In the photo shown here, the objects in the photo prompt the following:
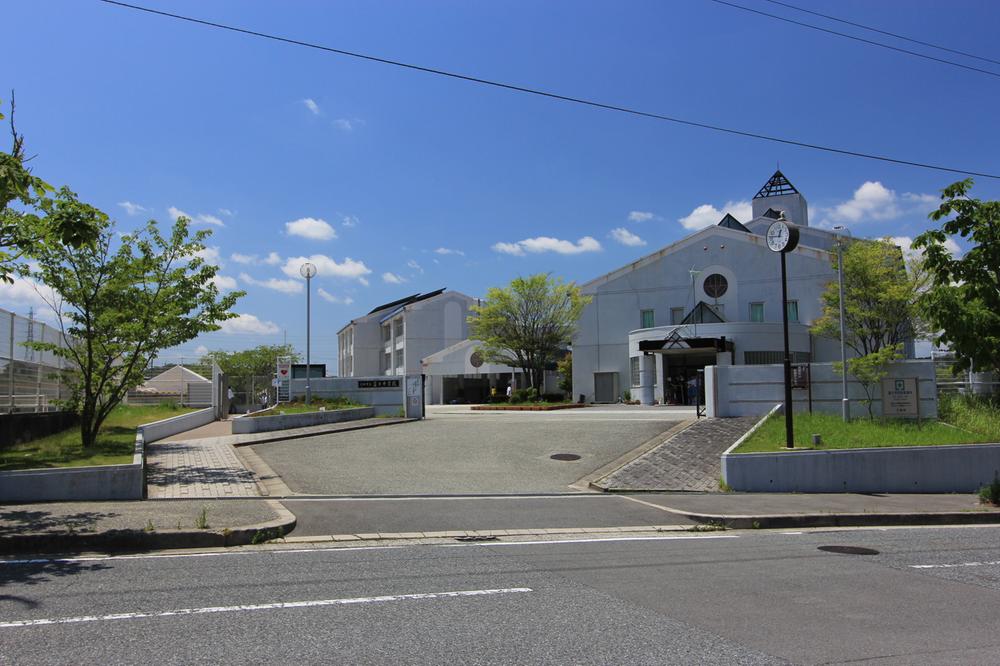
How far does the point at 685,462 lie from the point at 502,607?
489 inches

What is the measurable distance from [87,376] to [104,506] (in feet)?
22.9

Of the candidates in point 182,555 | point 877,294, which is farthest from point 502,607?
point 877,294

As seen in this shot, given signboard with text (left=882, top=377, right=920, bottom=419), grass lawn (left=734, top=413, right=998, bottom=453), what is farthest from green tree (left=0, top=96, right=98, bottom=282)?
signboard with text (left=882, top=377, right=920, bottom=419)

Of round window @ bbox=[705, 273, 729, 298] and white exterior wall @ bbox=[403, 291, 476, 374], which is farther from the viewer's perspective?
white exterior wall @ bbox=[403, 291, 476, 374]

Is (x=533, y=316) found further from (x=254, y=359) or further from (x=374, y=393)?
(x=254, y=359)

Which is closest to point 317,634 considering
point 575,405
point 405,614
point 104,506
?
point 405,614

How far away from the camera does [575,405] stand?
133 ft

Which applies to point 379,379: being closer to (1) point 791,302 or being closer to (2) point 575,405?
(2) point 575,405

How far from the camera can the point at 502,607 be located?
628cm

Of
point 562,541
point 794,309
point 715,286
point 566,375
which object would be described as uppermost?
point 715,286

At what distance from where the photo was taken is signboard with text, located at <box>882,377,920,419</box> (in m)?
19.6

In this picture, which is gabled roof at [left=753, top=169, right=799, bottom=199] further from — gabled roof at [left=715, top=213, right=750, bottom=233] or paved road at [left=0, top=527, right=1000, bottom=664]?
paved road at [left=0, top=527, right=1000, bottom=664]

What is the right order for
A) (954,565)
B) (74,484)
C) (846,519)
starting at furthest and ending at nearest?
(846,519) → (74,484) → (954,565)

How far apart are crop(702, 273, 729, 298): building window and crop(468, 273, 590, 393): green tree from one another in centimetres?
756
